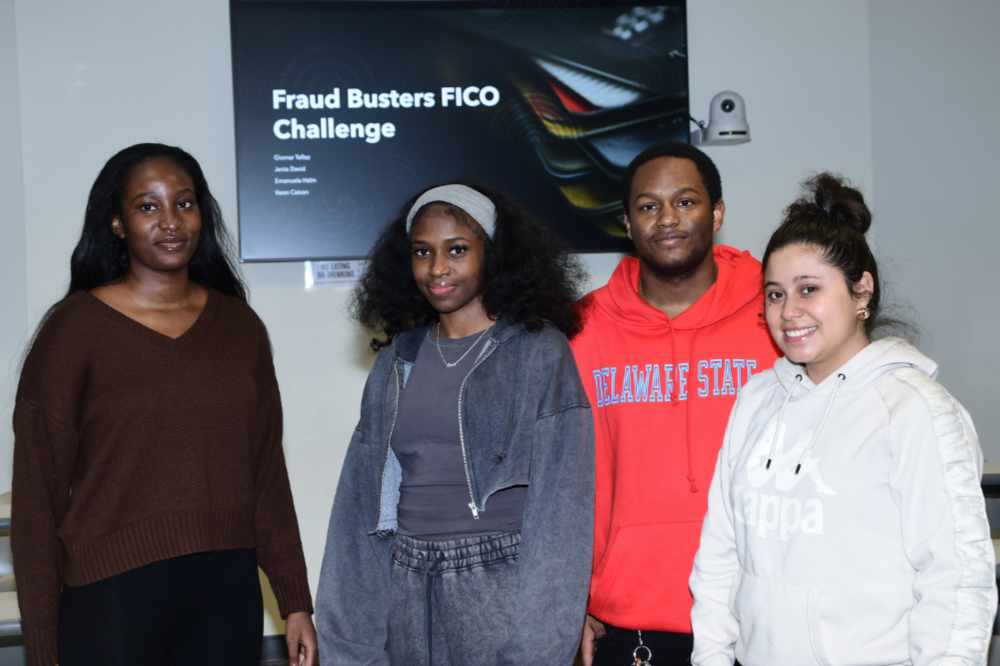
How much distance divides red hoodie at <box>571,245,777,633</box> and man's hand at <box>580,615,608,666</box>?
0.04 meters

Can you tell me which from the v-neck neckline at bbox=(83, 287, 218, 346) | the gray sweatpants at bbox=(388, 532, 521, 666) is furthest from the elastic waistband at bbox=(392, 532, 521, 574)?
the v-neck neckline at bbox=(83, 287, 218, 346)

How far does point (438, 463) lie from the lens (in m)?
1.92

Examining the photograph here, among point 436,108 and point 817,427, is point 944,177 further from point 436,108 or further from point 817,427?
point 817,427

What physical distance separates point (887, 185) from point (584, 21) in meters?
1.45

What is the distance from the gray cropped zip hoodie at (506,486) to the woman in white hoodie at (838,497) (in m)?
0.25

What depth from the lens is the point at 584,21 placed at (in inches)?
163

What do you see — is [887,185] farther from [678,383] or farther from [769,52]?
[678,383]

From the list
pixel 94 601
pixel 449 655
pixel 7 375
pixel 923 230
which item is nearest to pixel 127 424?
pixel 94 601

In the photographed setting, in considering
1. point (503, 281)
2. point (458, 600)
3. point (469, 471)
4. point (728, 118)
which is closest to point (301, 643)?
point (458, 600)

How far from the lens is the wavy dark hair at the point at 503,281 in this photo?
2041 millimetres

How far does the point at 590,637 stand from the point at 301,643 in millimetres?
601

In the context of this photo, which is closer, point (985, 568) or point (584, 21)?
point (985, 568)

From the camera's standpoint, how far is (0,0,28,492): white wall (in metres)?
3.98

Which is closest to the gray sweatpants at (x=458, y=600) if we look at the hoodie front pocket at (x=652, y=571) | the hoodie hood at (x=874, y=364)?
the hoodie front pocket at (x=652, y=571)
